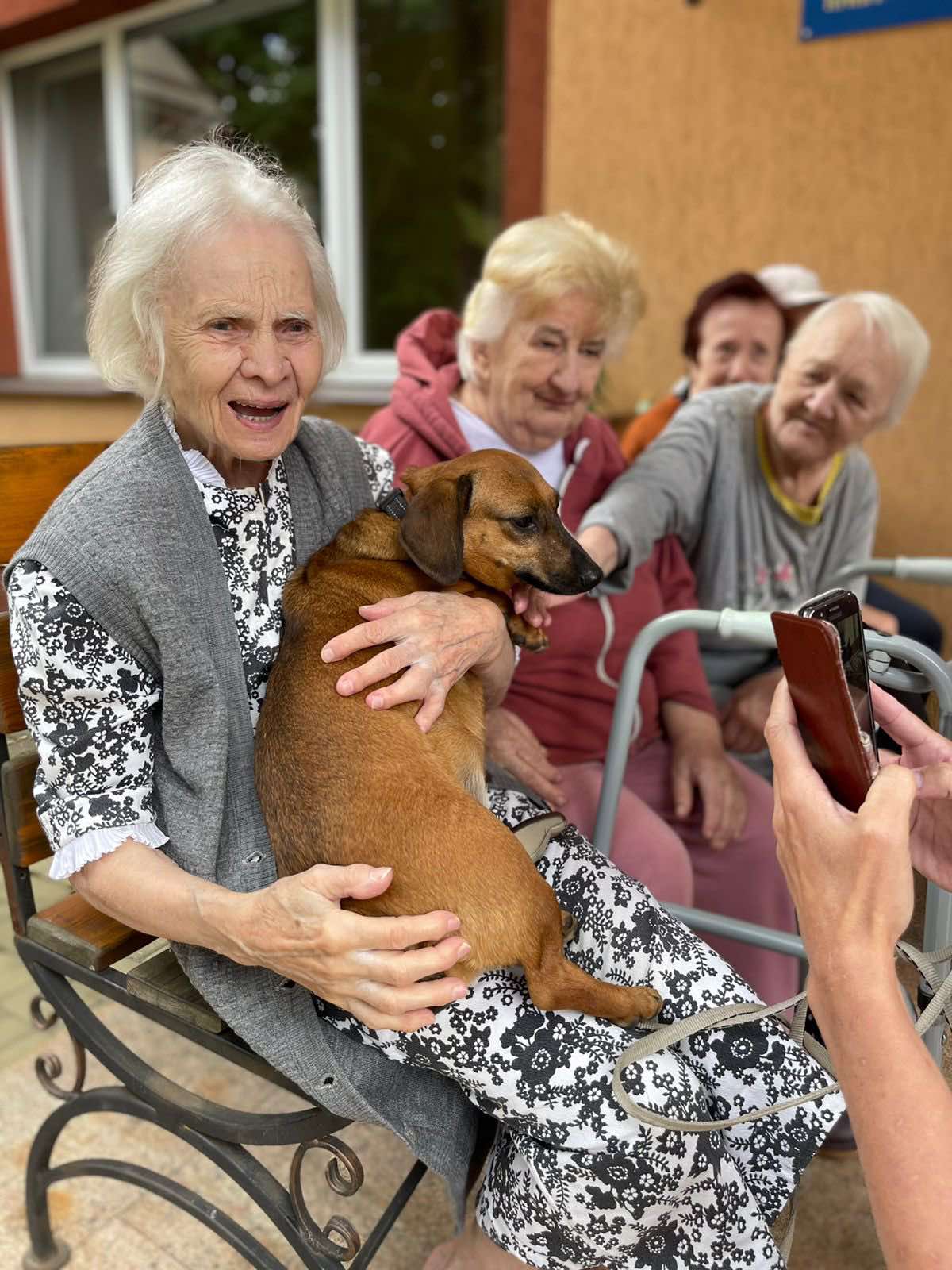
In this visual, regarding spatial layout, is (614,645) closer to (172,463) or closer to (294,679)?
(294,679)

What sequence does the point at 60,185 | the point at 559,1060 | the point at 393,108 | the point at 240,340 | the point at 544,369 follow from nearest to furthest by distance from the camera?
the point at 559,1060 → the point at 240,340 → the point at 544,369 → the point at 393,108 → the point at 60,185

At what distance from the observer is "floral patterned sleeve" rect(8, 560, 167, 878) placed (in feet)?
3.71

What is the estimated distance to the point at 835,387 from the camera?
212 cm

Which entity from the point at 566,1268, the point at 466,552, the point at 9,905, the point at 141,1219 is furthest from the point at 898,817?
the point at 141,1219

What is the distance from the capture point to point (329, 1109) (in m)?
1.22

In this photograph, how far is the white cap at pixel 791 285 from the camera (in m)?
3.01

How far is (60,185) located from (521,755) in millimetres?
5899

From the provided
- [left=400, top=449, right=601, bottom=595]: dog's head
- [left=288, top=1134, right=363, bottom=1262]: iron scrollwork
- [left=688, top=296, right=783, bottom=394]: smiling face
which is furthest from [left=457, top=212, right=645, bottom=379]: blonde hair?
[left=288, top=1134, right=363, bottom=1262]: iron scrollwork

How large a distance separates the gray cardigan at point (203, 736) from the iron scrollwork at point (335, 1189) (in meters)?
0.10

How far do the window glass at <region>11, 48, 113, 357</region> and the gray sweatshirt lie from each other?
4.51m

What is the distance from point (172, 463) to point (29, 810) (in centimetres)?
60

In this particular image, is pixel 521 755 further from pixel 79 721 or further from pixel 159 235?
pixel 159 235

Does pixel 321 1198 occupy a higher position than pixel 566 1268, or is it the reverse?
pixel 566 1268

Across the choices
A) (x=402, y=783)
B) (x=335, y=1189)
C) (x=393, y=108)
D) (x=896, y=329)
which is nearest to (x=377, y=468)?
(x=402, y=783)
